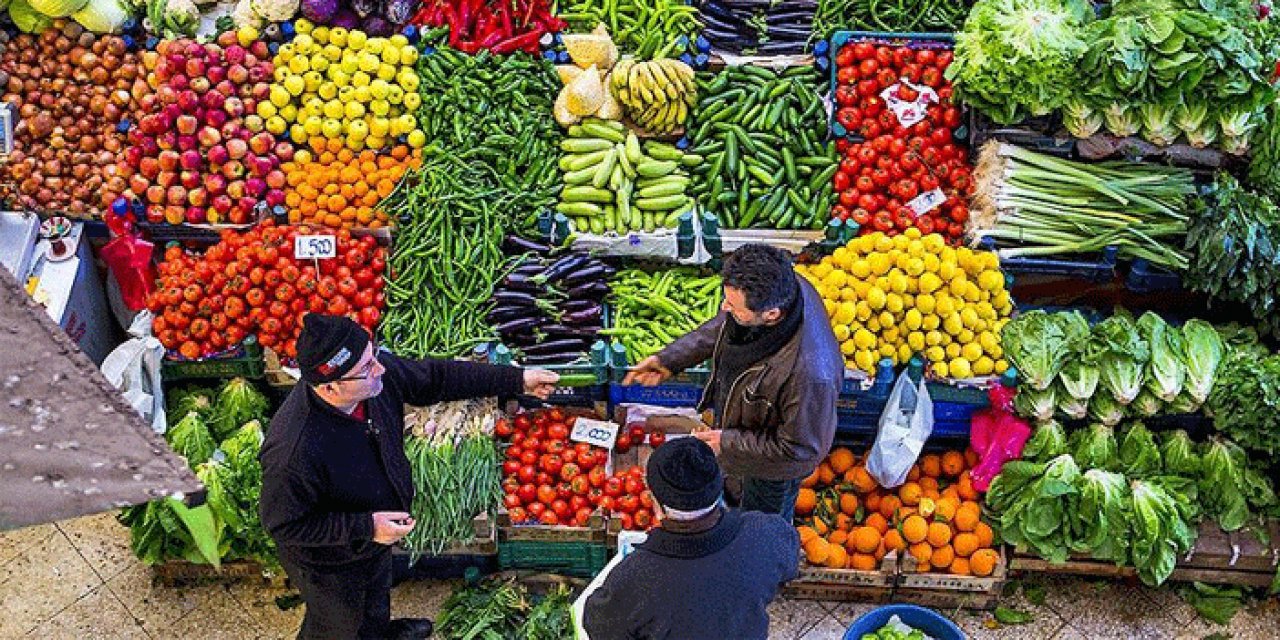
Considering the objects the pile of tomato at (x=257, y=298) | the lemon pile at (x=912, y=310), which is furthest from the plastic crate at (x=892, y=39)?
Result: the pile of tomato at (x=257, y=298)

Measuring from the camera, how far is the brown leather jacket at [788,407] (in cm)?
400

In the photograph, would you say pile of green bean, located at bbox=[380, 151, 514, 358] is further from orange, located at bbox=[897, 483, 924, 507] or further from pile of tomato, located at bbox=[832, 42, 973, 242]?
orange, located at bbox=[897, 483, 924, 507]

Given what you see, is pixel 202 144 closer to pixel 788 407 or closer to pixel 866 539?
pixel 788 407

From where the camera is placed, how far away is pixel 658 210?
5.67 metres

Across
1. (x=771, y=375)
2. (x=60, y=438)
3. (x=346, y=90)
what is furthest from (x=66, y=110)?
(x=60, y=438)

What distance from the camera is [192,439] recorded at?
196 inches

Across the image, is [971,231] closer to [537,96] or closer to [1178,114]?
[1178,114]

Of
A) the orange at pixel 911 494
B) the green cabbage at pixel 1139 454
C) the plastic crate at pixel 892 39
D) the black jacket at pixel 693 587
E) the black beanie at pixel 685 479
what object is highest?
the plastic crate at pixel 892 39

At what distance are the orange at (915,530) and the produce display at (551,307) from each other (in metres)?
1.60

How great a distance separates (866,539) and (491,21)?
340cm

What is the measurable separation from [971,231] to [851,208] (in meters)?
0.59

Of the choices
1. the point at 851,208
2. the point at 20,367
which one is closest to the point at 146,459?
the point at 20,367

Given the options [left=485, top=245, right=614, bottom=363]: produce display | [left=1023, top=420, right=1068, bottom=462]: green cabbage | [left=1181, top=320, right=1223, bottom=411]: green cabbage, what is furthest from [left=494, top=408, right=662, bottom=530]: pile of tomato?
[left=1181, top=320, right=1223, bottom=411]: green cabbage

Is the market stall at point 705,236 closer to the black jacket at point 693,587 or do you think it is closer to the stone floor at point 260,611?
the stone floor at point 260,611
